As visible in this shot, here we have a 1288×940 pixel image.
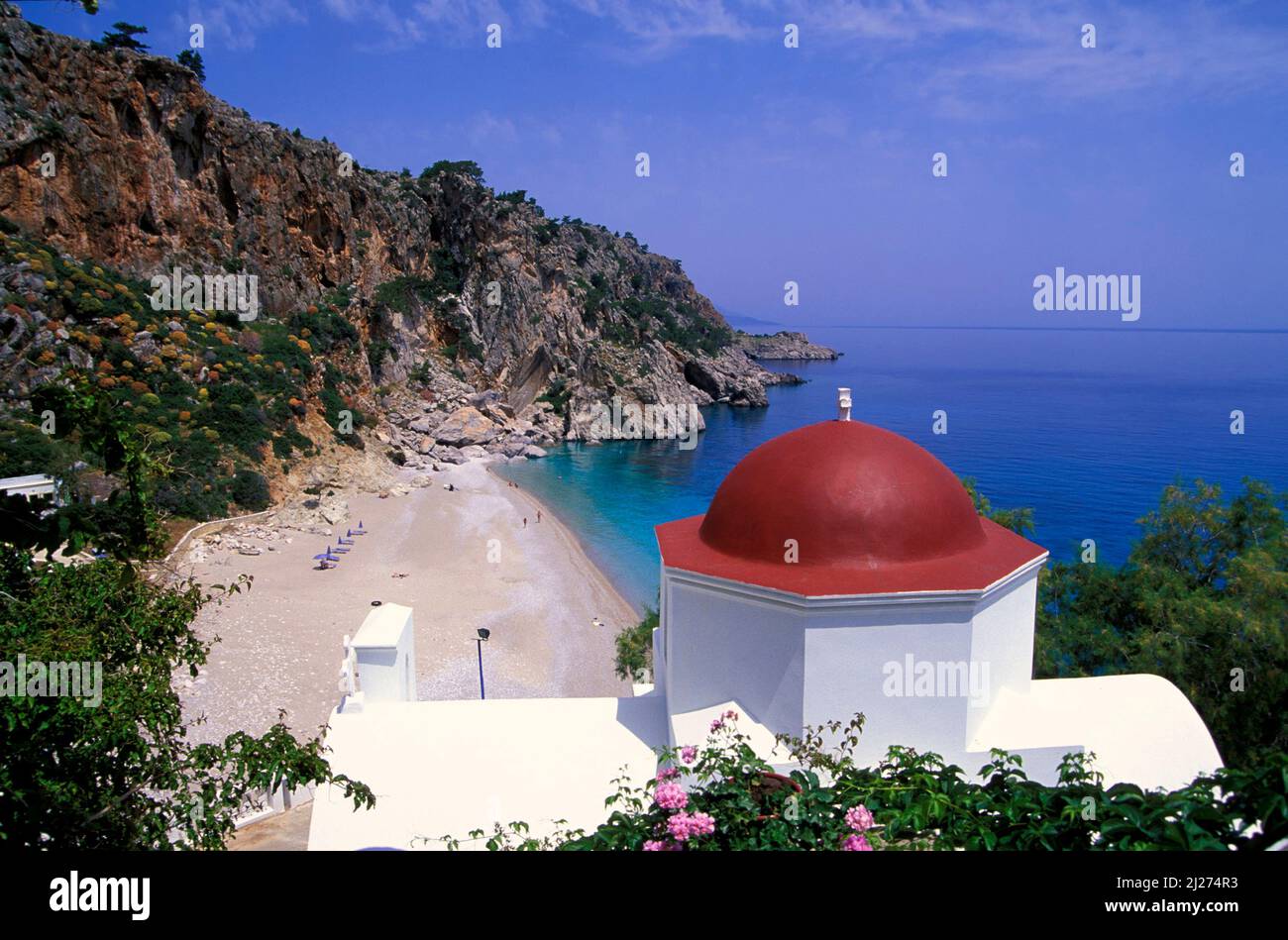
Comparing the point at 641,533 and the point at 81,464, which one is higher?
the point at 81,464

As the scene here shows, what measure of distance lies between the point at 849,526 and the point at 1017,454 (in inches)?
1973

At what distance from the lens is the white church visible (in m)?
6.63

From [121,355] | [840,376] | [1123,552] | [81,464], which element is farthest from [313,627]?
[840,376]

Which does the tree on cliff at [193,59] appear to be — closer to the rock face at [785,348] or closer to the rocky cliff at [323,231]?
the rocky cliff at [323,231]

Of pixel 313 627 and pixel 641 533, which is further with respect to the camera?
pixel 641 533

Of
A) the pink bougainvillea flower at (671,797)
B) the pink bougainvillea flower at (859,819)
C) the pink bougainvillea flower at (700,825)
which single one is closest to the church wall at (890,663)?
the pink bougainvillea flower at (859,819)

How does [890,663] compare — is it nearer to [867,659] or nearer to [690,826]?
[867,659]

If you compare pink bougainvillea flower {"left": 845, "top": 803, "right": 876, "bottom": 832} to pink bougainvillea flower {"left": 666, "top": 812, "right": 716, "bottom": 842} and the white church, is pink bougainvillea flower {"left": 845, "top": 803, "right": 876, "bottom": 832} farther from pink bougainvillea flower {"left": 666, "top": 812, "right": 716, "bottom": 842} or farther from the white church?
the white church

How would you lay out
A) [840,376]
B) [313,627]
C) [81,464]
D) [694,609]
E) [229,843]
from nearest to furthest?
[694,609]
[229,843]
[313,627]
[81,464]
[840,376]

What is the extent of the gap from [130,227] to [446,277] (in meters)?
26.1

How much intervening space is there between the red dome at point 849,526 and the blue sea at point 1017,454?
516 inches

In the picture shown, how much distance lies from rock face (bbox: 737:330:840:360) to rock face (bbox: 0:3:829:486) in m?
64.5
